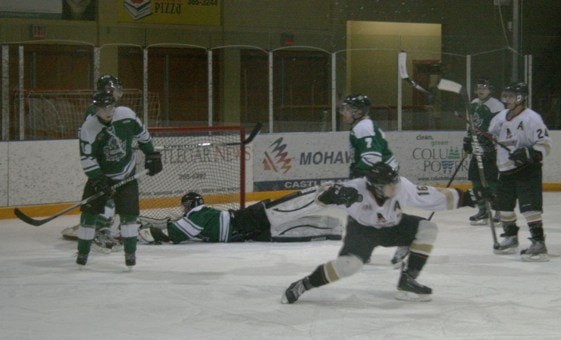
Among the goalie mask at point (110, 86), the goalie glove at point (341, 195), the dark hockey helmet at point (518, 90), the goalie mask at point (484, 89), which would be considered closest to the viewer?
the goalie glove at point (341, 195)

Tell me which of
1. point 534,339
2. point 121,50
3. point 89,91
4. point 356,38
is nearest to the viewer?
point 534,339

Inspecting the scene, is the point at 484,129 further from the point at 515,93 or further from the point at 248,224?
the point at 248,224

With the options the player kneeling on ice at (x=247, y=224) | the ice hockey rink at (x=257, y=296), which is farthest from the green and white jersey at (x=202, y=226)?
the ice hockey rink at (x=257, y=296)

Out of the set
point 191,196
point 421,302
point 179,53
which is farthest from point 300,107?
point 421,302

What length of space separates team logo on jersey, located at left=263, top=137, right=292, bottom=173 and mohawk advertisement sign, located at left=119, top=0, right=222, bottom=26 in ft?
12.8

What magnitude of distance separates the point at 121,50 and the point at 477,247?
5308mm

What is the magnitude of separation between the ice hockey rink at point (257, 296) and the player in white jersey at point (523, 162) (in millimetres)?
224

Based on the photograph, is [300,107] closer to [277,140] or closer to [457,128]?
[277,140]

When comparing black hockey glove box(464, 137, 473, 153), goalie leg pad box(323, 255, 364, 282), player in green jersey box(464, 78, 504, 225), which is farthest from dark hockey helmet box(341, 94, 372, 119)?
player in green jersey box(464, 78, 504, 225)

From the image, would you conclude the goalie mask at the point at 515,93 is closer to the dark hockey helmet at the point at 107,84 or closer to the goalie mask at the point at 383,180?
the goalie mask at the point at 383,180

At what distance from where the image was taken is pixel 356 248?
5.37 meters

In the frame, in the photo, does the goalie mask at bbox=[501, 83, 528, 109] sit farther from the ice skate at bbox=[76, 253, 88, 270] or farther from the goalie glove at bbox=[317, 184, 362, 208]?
the ice skate at bbox=[76, 253, 88, 270]

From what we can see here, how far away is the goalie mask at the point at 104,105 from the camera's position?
255 inches

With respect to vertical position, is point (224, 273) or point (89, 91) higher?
point (89, 91)
